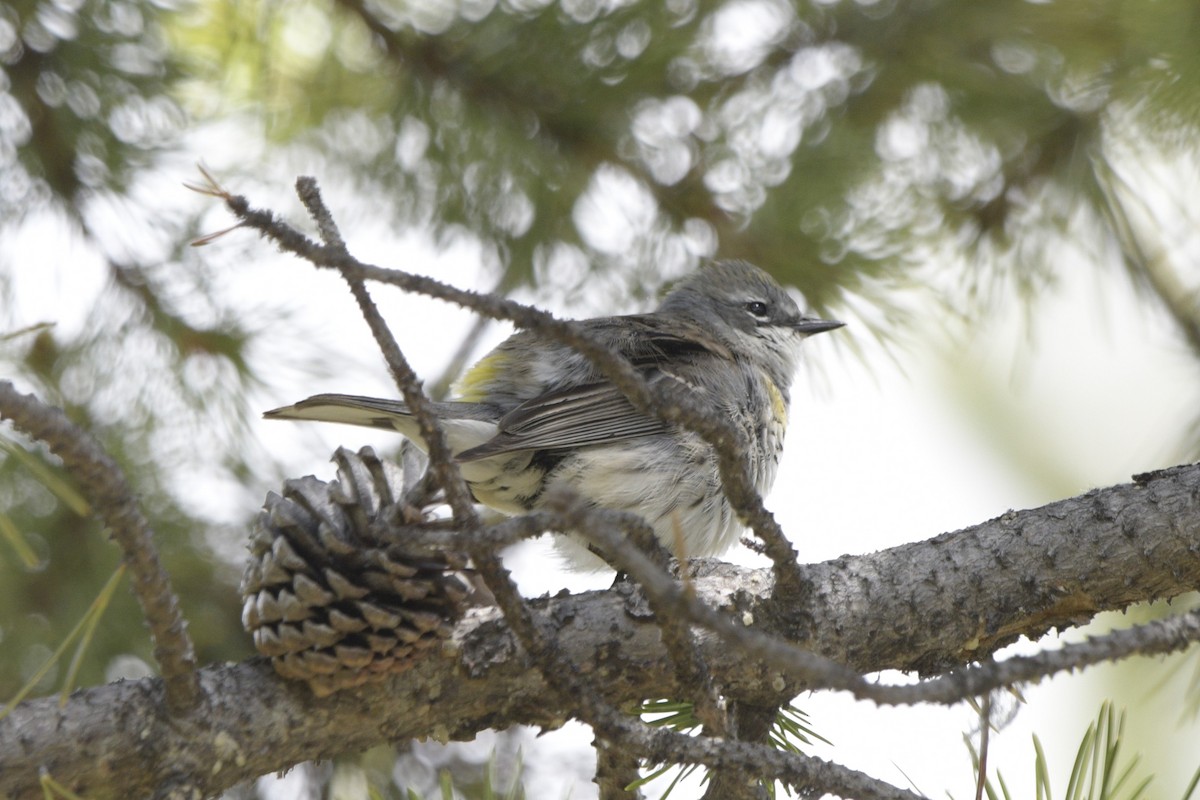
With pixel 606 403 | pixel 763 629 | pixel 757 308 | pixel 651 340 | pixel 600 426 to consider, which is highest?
pixel 757 308

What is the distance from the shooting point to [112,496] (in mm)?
2102

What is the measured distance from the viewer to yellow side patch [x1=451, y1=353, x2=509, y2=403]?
191 inches

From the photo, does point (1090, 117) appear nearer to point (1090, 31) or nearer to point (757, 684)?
point (1090, 31)

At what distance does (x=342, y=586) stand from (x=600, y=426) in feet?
6.81

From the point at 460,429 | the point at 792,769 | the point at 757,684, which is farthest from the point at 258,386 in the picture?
the point at 792,769

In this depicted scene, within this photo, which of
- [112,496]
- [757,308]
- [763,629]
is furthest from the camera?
[757,308]

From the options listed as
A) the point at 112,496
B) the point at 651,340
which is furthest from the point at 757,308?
the point at 112,496

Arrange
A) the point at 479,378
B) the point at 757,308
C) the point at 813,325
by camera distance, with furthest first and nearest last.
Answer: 1. the point at 757,308
2. the point at 813,325
3. the point at 479,378

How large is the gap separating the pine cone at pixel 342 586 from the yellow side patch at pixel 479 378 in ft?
6.87

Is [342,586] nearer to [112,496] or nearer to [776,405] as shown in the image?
[112,496]

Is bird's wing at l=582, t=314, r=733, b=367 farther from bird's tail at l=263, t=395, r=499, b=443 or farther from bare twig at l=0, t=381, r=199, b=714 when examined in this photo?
bare twig at l=0, t=381, r=199, b=714

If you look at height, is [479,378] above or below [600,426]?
above

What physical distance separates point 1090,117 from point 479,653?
3.23 metres

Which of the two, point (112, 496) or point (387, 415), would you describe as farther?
point (387, 415)
